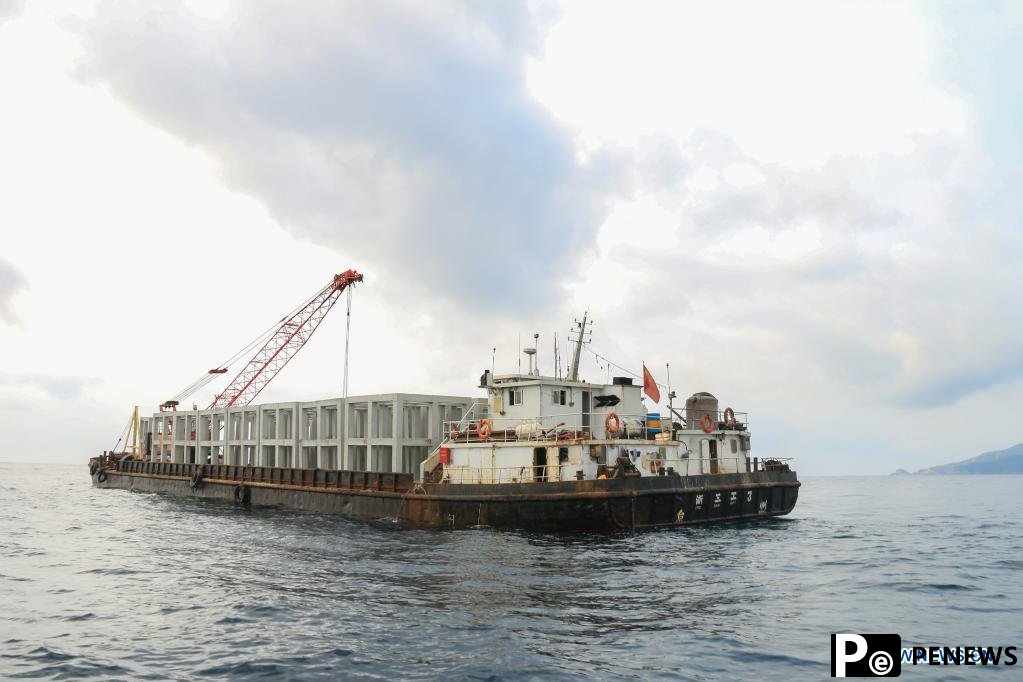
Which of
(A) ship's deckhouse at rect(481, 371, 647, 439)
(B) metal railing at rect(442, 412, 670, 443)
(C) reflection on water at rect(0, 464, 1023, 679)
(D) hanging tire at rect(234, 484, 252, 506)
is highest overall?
(A) ship's deckhouse at rect(481, 371, 647, 439)

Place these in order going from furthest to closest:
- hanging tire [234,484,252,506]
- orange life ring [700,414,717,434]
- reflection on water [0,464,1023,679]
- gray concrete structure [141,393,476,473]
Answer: hanging tire [234,484,252,506], gray concrete structure [141,393,476,473], orange life ring [700,414,717,434], reflection on water [0,464,1023,679]

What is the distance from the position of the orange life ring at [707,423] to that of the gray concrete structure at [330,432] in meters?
13.0

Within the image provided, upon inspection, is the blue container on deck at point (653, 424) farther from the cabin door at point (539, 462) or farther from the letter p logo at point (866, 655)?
the letter p logo at point (866, 655)

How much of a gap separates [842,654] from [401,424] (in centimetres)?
2905

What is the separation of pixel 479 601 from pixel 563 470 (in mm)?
13204

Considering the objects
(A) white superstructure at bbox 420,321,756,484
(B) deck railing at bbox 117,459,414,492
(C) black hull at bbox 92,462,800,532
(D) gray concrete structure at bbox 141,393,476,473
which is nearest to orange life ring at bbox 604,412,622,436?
(A) white superstructure at bbox 420,321,756,484

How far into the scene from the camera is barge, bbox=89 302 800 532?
2917 cm

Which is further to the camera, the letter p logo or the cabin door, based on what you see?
the cabin door

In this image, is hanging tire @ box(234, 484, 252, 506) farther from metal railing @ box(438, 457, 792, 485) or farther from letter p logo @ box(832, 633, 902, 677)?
letter p logo @ box(832, 633, 902, 677)

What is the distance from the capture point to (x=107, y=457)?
242 ft

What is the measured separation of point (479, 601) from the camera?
17.4 m

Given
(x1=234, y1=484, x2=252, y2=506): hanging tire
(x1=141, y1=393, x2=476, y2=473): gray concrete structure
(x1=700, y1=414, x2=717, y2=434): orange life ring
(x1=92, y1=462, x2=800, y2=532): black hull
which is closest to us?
(x1=92, y1=462, x2=800, y2=532): black hull

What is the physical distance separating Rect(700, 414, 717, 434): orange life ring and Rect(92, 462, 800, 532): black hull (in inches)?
96.4

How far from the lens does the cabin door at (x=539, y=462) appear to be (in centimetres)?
3072
